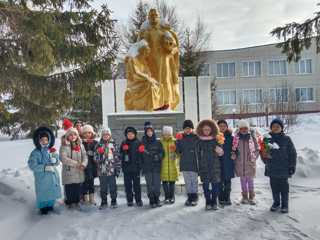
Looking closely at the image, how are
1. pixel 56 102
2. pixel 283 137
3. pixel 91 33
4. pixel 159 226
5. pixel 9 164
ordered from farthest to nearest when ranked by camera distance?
pixel 9 164, pixel 91 33, pixel 56 102, pixel 283 137, pixel 159 226

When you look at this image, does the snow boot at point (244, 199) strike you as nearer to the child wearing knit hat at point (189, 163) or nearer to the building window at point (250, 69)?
the child wearing knit hat at point (189, 163)

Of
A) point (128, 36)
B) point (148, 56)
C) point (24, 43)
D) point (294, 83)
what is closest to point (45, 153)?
point (24, 43)

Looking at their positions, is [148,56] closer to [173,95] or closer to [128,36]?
[173,95]

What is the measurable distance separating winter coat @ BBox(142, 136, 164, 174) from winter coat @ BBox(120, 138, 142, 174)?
98mm

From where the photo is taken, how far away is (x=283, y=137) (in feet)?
19.0

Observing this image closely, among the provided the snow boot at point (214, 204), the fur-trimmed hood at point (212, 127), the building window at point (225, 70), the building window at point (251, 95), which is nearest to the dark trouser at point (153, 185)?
the snow boot at point (214, 204)

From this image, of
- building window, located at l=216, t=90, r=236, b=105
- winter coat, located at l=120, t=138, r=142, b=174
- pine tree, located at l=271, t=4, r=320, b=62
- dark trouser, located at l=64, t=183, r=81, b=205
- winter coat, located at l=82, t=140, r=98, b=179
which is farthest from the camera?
building window, located at l=216, t=90, r=236, b=105

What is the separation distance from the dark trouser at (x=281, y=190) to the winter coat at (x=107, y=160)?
2.47m

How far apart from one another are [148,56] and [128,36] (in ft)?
49.4

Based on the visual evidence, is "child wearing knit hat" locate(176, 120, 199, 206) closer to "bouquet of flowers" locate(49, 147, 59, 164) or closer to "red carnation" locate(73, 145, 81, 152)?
"red carnation" locate(73, 145, 81, 152)

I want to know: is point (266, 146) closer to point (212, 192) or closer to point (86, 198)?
point (212, 192)

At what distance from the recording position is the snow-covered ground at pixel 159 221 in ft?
15.4

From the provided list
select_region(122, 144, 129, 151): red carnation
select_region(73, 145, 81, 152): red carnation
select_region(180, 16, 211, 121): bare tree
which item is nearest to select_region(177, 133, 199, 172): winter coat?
select_region(122, 144, 129, 151): red carnation

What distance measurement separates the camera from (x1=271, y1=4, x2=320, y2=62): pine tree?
7.86m
